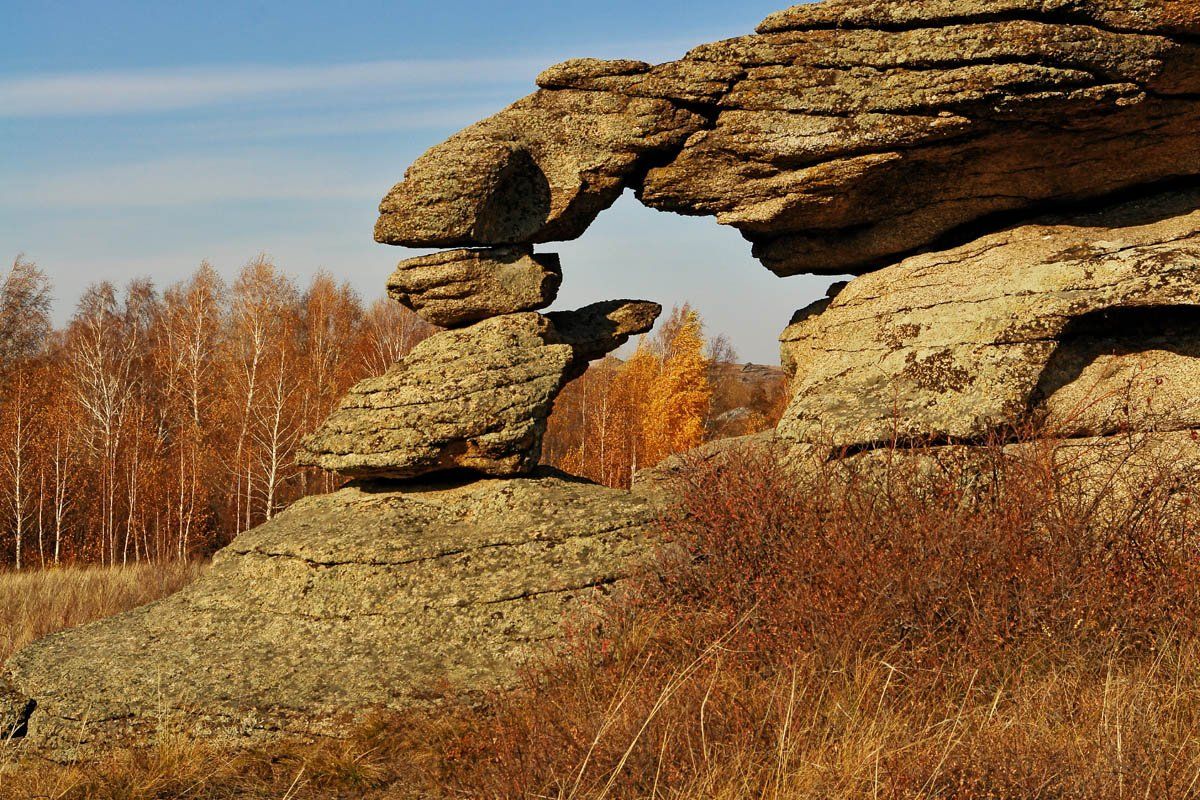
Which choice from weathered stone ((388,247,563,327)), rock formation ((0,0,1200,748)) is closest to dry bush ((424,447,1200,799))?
rock formation ((0,0,1200,748))

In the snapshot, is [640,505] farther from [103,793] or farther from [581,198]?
[103,793]

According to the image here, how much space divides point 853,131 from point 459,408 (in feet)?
16.7

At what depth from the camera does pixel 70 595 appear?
51.6 ft

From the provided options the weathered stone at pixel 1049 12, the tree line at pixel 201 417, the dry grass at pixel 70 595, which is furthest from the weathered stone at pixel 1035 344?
the tree line at pixel 201 417

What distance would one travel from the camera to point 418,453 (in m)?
10.2

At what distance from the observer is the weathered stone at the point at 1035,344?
31.4ft

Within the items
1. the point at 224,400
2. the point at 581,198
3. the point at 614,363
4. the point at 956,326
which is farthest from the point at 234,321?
the point at 956,326

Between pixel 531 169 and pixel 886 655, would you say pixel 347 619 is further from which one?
pixel 531 169

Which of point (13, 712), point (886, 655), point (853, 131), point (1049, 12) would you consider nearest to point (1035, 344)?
point (853, 131)

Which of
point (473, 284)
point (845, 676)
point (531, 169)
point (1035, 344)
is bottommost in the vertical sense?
point (845, 676)

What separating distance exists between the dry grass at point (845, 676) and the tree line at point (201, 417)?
1740 centimetres

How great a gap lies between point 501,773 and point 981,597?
3.71 m

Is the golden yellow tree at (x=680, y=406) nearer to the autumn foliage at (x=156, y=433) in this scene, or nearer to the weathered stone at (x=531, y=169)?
the autumn foliage at (x=156, y=433)

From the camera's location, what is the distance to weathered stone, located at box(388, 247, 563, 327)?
1121 cm
